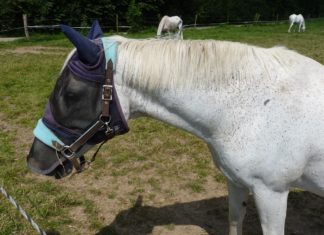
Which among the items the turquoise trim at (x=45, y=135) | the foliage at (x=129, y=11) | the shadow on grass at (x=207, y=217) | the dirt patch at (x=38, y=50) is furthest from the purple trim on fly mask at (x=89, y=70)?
the foliage at (x=129, y=11)

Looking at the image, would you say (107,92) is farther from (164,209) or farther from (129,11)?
(129,11)

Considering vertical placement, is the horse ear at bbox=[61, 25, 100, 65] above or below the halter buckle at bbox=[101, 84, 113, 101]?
above

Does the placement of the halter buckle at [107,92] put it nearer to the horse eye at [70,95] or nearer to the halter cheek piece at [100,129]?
the halter cheek piece at [100,129]

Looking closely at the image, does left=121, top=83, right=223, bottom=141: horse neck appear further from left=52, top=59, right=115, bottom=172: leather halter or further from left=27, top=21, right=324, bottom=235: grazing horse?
left=52, top=59, right=115, bottom=172: leather halter

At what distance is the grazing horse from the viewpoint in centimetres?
186

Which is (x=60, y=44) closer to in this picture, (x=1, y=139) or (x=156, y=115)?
(x=1, y=139)

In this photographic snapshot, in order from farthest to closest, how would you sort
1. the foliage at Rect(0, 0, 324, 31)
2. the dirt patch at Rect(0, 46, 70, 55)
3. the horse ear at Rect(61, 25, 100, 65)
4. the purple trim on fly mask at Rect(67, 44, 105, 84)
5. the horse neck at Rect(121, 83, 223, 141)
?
the foliage at Rect(0, 0, 324, 31) < the dirt patch at Rect(0, 46, 70, 55) < the horse neck at Rect(121, 83, 223, 141) < the purple trim on fly mask at Rect(67, 44, 105, 84) < the horse ear at Rect(61, 25, 100, 65)

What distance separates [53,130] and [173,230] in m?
1.65

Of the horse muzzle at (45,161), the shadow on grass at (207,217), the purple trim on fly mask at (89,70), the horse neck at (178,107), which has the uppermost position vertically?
the purple trim on fly mask at (89,70)

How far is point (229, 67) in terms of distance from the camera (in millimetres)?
1934

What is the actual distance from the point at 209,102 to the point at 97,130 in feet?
2.00

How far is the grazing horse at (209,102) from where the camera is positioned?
1863 millimetres

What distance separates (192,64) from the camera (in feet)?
6.21

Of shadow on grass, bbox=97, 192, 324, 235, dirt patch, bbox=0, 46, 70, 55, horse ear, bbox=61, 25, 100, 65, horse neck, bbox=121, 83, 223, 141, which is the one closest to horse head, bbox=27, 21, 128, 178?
horse ear, bbox=61, 25, 100, 65
